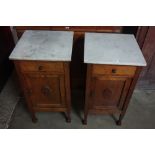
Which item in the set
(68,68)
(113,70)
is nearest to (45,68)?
(68,68)

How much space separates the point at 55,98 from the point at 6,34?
104cm

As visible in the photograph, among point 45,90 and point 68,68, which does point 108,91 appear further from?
point 45,90

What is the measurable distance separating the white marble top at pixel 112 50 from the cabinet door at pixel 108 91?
161 millimetres

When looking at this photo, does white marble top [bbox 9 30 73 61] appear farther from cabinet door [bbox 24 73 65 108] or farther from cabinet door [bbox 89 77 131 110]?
cabinet door [bbox 89 77 131 110]

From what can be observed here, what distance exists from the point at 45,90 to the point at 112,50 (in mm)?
619

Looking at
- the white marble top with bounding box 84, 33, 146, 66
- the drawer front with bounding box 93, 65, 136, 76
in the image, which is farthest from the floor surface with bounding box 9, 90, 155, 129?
the white marble top with bounding box 84, 33, 146, 66

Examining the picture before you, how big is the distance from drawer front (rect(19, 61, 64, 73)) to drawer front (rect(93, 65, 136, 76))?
258 millimetres

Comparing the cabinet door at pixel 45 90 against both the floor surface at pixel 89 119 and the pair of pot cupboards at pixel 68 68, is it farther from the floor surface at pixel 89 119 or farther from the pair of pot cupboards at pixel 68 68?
the floor surface at pixel 89 119

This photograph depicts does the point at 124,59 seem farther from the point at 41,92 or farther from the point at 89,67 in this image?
the point at 41,92

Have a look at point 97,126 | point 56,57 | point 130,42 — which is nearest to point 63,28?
point 56,57

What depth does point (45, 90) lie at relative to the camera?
1.35 m

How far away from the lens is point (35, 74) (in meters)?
1.23

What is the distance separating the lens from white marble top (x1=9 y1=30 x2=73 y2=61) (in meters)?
1.13

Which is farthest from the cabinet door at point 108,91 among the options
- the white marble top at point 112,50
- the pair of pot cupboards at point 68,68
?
the white marble top at point 112,50
